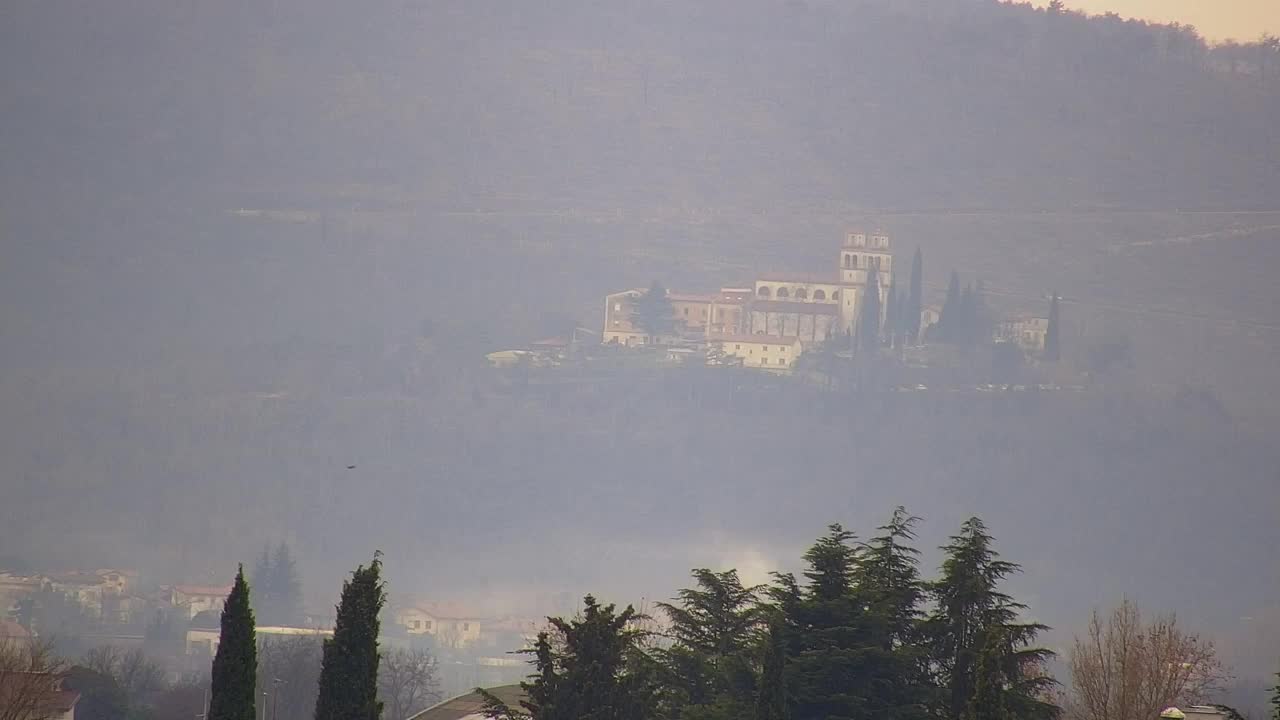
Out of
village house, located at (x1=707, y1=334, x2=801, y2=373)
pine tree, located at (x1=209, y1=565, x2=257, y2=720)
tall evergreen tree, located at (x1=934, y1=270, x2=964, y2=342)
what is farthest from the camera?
village house, located at (x1=707, y1=334, x2=801, y2=373)

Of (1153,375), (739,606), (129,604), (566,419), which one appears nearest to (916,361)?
(1153,375)

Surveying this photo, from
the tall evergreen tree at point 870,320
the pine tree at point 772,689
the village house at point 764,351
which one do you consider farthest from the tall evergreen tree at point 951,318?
the pine tree at point 772,689

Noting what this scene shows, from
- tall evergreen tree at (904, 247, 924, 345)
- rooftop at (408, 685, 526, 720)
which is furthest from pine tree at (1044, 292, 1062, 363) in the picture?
rooftop at (408, 685, 526, 720)

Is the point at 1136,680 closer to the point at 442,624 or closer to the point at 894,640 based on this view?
the point at 894,640

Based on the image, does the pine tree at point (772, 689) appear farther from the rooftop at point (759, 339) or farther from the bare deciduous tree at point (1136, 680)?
the rooftop at point (759, 339)

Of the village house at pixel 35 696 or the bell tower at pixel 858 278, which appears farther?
the bell tower at pixel 858 278

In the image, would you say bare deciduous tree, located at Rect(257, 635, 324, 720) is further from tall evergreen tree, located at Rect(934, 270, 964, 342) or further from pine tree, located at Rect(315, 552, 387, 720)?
tall evergreen tree, located at Rect(934, 270, 964, 342)
